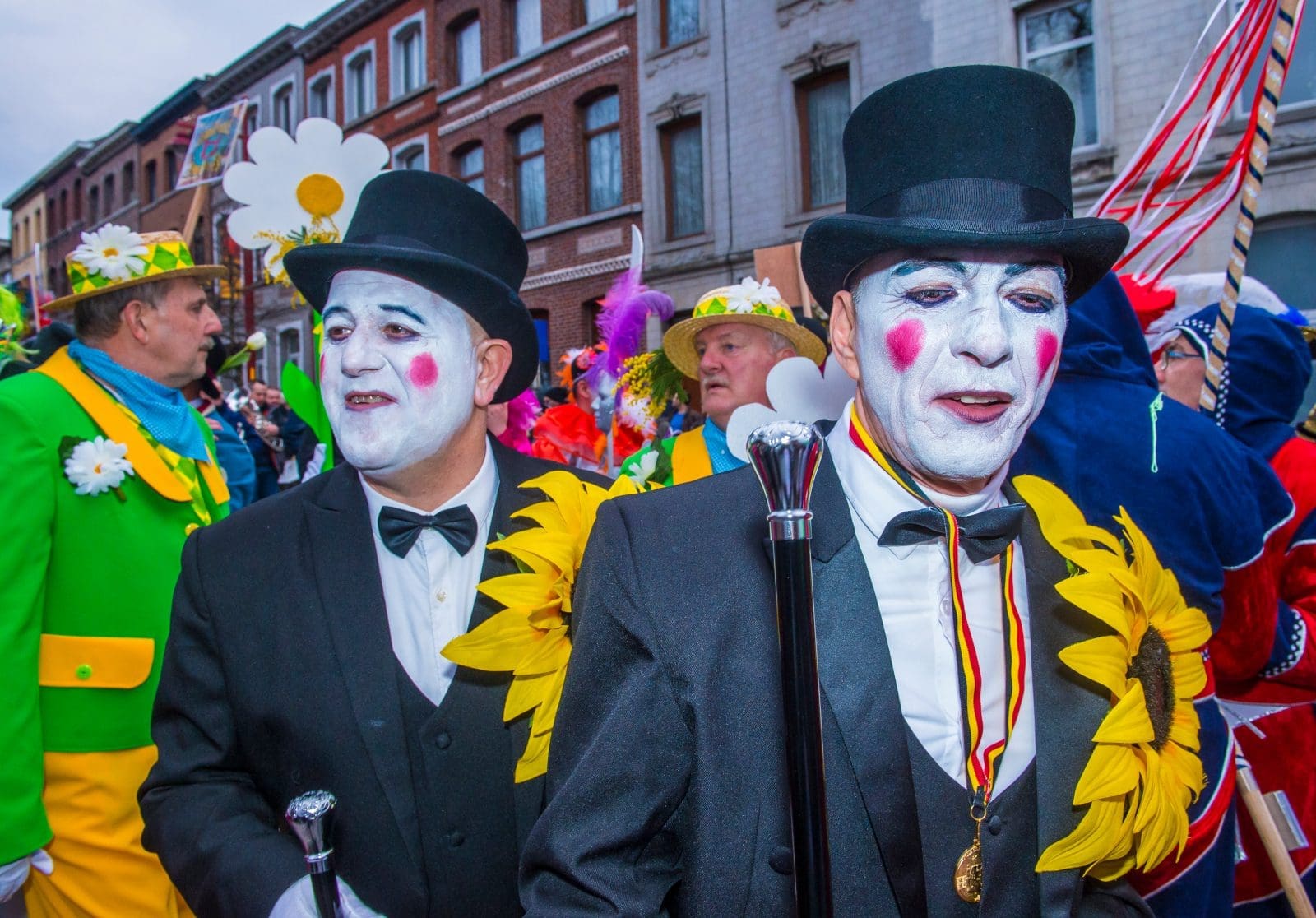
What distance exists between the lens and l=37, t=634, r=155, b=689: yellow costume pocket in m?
2.40

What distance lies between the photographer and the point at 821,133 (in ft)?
42.9

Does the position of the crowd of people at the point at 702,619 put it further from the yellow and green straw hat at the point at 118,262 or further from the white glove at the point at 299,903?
the yellow and green straw hat at the point at 118,262

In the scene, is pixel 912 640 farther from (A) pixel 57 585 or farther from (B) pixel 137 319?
(B) pixel 137 319

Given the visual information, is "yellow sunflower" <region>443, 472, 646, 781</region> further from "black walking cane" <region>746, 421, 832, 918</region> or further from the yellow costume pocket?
the yellow costume pocket

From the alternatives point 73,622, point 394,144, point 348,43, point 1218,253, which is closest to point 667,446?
point 73,622

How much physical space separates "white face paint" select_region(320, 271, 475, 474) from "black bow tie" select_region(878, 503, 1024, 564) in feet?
3.33

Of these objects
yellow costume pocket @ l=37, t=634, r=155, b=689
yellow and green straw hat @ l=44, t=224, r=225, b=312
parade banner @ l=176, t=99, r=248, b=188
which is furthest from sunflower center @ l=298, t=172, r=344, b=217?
parade banner @ l=176, t=99, r=248, b=188

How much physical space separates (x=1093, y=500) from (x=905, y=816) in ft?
3.59

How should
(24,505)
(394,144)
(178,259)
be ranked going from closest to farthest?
(24,505)
(178,259)
(394,144)

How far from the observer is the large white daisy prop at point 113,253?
305 cm

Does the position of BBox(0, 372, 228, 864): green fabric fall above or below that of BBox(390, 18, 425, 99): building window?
below

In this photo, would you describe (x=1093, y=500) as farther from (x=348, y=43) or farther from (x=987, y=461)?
(x=348, y=43)

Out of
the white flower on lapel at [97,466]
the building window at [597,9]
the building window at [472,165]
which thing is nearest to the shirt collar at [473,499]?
the white flower on lapel at [97,466]

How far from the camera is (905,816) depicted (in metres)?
1.33
